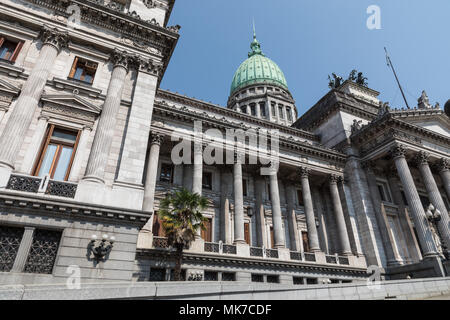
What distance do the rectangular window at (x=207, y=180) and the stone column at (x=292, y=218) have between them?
8219 mm

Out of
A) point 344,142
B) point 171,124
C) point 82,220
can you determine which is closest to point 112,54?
point 171,124

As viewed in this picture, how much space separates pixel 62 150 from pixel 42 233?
3.93 metres

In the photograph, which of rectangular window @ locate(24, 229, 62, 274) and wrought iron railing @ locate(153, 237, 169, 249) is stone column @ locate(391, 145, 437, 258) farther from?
rectangular window @ locate(24, 229, 62, 274)

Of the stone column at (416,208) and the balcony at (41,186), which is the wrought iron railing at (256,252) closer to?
the stone column at (416,208)

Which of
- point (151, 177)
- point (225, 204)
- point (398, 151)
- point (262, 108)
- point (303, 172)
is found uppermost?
point (262, 108)

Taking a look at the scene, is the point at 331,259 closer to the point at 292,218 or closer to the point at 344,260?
the point at 344,260

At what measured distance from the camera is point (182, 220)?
50.9 feet

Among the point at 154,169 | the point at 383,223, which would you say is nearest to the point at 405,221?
the point at 383,223

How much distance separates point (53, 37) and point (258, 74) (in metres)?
48.6

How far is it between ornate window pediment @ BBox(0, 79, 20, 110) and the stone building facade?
0.09 metres

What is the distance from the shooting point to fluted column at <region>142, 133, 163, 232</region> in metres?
18.1

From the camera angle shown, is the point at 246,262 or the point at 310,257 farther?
the point at 310,257

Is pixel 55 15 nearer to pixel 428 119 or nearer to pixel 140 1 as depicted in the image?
pixel 140 1

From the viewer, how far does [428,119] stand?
30.0 metres
